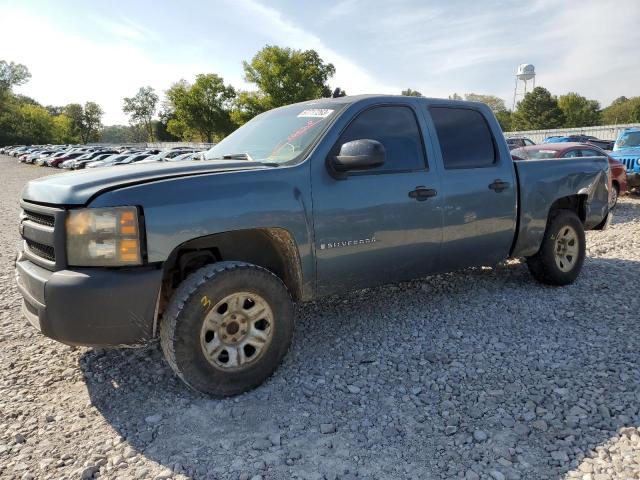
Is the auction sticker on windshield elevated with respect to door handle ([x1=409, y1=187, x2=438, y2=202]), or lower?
elevated

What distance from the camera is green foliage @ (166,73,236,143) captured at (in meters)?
61.8

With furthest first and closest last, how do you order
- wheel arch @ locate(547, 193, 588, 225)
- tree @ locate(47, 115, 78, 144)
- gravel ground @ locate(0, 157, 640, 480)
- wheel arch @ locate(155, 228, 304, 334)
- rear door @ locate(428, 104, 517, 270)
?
tree @ locate(47, 115, 78, 144) < wheel arch @ locate(547, 193, 588, 225) < rear door @ locate(428, 104, 517, 270) < wheel arch @ locate(155, 228, 304, 334) < gravel ground @ locate(0, 157, 640, 480)

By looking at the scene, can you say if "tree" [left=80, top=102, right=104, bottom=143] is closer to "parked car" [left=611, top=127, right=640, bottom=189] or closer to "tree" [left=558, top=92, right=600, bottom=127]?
"tree" [left=558, top=92, right=600, bottom=127]

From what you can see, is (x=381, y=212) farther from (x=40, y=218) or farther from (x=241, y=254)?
(x=40, y=218)

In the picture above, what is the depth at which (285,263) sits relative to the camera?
3309 millimetres

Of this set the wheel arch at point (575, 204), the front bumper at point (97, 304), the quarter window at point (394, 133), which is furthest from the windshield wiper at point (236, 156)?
the wheel arch at point (575, 204)

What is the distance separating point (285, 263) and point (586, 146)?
11.0 metres

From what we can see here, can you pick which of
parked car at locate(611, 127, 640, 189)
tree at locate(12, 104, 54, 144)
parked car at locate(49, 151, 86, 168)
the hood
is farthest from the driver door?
tree at locate(12, 104, 54, 144)

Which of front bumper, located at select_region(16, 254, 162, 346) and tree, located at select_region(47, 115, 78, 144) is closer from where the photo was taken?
front bumper, located at select_region(16, 254, 162, 346)

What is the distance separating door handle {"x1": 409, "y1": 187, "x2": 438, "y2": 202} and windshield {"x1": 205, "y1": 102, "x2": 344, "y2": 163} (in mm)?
866

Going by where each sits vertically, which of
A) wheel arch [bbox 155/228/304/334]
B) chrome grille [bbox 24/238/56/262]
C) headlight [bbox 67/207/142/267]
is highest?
headlight [bbox 67/207/142/267]

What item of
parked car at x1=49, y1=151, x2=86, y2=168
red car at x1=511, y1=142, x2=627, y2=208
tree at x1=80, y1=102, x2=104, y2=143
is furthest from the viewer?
tree at x1=80, y1=102, x2=104, y2=143

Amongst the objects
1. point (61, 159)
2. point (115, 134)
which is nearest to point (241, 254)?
point (61, 159)

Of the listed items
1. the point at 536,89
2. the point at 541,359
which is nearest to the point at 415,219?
the point at 541,359
